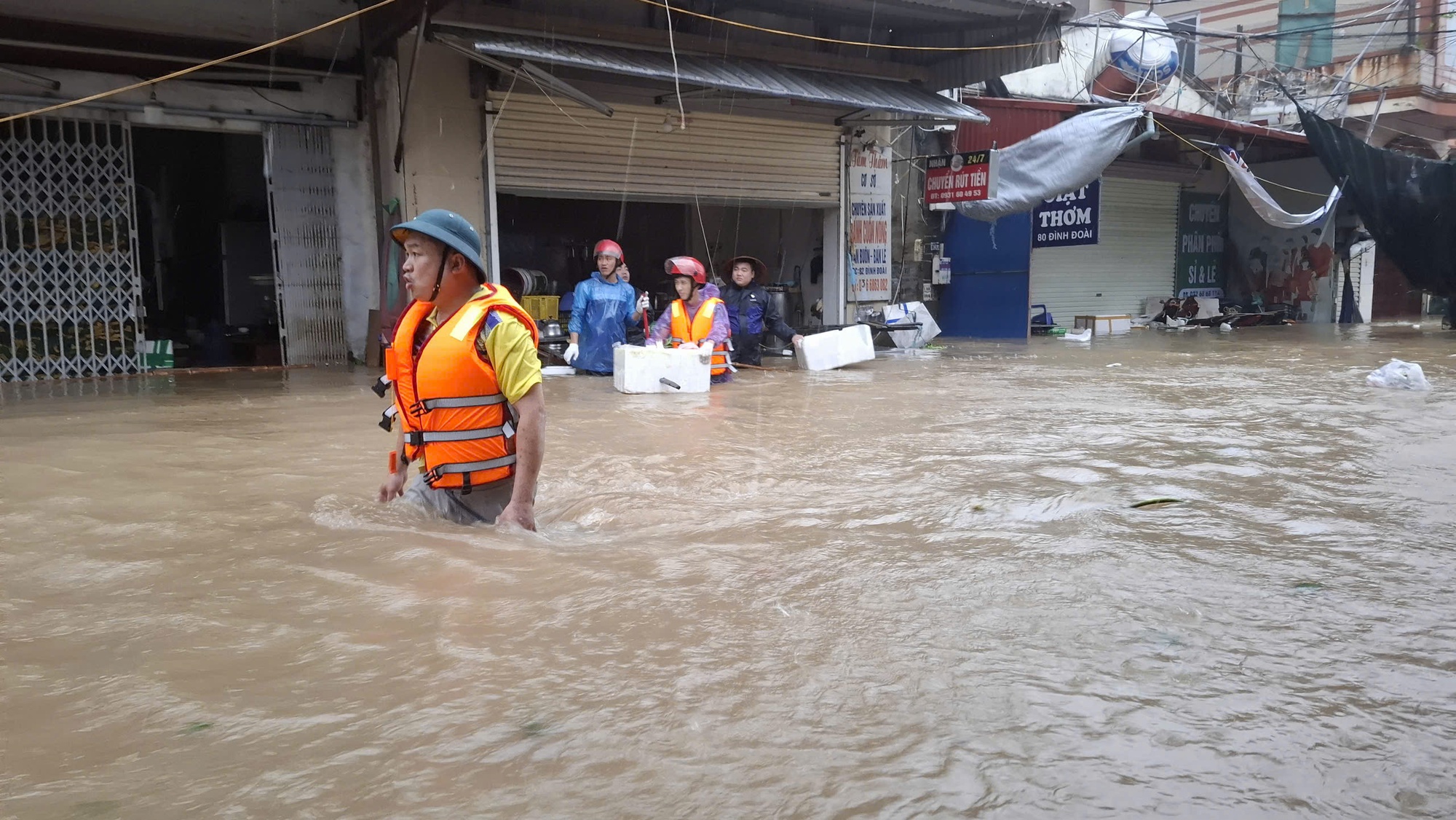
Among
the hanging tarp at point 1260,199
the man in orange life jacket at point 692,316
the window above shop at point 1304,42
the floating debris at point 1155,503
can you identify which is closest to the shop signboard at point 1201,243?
the window above shop at point 1304,42

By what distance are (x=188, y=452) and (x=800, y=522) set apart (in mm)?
3759

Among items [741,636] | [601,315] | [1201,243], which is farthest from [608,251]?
[1201,243]

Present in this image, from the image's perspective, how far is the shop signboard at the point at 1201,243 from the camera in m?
23.2

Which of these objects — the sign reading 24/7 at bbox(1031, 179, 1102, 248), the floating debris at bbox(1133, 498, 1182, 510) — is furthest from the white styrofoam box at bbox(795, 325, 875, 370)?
the floating debris at bbox(1133, 498, 1182, 510)

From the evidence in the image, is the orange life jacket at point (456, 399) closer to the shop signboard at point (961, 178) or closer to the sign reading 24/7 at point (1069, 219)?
the shop signboard at point (961, 178)

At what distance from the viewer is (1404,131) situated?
23.1m

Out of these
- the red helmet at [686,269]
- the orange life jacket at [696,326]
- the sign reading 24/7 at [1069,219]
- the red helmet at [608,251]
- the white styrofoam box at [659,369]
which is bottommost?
the white styrofoam box at [659,369]

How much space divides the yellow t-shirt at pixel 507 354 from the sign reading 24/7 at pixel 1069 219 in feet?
48.2

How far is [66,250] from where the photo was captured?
10.4m

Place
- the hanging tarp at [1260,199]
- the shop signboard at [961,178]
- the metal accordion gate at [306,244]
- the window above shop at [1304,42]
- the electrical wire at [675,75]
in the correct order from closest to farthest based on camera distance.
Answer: the electrical wire at [675,75] < the metal accordion gate at [306,244] < the shop signboard at [961,178] < the hanging tarp at [1260,199] < the window above shop at [1304,42]

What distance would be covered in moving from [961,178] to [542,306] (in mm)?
6364

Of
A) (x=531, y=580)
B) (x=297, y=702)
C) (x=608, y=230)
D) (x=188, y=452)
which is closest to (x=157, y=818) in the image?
(x=297, y=702)

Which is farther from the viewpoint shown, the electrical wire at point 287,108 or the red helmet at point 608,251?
the electrical wire at point 287,108

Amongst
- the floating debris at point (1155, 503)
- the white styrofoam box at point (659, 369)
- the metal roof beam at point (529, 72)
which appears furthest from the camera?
the metal roof beam at point (529, 72)
